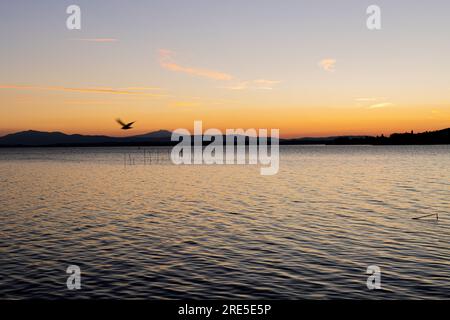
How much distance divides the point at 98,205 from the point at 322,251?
3063cm

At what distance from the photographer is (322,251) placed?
2573cm

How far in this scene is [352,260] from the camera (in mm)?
23719

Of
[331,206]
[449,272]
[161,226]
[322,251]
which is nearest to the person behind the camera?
[449,272]

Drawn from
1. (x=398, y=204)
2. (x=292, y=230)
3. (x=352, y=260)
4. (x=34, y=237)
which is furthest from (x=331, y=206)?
(x=34, y=237)

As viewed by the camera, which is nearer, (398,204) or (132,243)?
(132,243)
